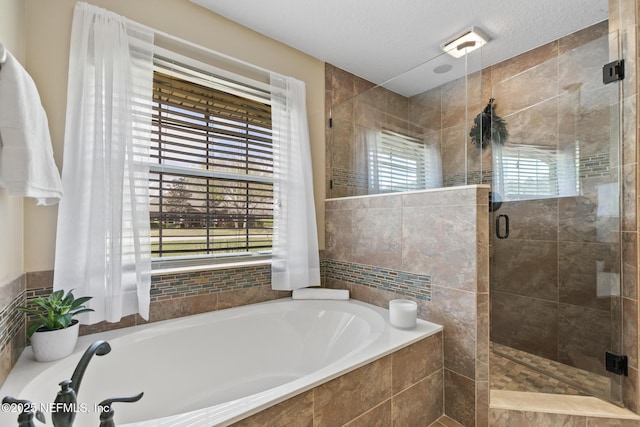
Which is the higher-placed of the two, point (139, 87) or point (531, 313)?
point (139, 87)

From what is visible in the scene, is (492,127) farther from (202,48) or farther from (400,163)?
(202,48)

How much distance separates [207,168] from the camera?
196 cm

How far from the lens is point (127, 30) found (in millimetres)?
1607

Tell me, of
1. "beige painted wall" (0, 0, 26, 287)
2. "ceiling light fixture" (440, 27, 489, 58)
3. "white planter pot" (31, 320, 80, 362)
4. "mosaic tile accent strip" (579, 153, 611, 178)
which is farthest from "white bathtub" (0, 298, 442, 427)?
"ceiling light fixture" (440, 27, 489, 58)

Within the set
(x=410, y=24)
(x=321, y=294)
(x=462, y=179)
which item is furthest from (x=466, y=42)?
(x=321, y=294)

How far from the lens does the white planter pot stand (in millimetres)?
1216

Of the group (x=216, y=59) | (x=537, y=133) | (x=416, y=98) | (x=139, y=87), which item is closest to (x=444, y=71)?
(x=416, y=98)

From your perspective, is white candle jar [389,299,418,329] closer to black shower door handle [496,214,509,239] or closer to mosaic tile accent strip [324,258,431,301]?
mosaic tile accent strip [324,258,431,301]

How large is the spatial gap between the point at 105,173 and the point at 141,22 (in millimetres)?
931

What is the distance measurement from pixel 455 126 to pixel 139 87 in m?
1.94

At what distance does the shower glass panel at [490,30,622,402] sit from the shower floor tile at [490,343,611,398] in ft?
0.03

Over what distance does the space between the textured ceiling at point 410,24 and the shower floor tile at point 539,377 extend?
6.50ft

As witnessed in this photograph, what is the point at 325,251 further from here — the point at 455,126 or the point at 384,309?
the point at 455,126

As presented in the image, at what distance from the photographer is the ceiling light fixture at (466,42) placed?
2117 millimetres
